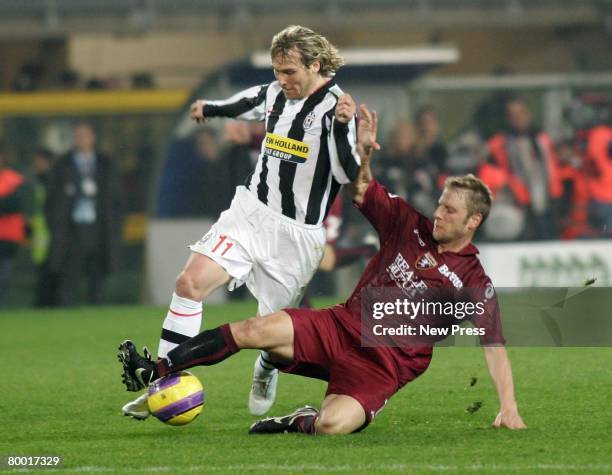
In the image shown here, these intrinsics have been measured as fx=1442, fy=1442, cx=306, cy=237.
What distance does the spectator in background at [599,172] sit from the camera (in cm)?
1603

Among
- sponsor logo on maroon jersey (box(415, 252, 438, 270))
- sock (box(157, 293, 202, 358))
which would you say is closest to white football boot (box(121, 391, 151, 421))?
sock (box(157, 293, 202, 358))

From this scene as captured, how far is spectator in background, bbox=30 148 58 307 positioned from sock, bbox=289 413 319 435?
961 cm

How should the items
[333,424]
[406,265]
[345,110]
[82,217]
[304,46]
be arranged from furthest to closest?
[82,217]
[304,46]
[345,110]
[406,265]
[333,424]

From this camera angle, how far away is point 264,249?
7375 millimetres

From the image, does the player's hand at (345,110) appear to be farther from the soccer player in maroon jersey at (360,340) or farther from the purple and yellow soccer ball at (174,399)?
the purple and yellow soccer ball at (174,399)

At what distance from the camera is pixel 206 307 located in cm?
1517

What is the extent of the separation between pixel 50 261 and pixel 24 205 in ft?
2.31

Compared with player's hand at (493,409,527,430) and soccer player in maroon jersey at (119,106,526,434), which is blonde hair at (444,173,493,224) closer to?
soccer player in maroon jersey at (119,106,526,434)

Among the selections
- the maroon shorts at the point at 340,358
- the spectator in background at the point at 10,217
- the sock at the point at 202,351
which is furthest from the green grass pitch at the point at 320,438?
the spectator in background at the point at 10,217

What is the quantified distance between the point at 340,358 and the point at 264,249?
813 mm

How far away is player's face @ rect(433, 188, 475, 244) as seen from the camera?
6.81 m

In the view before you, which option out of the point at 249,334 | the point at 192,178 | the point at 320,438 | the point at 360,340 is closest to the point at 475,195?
the point at 360,340

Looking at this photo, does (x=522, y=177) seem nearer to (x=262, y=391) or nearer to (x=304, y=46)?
(x=262, y=391)

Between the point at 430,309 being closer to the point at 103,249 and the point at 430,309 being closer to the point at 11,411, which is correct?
the point at 11,411
